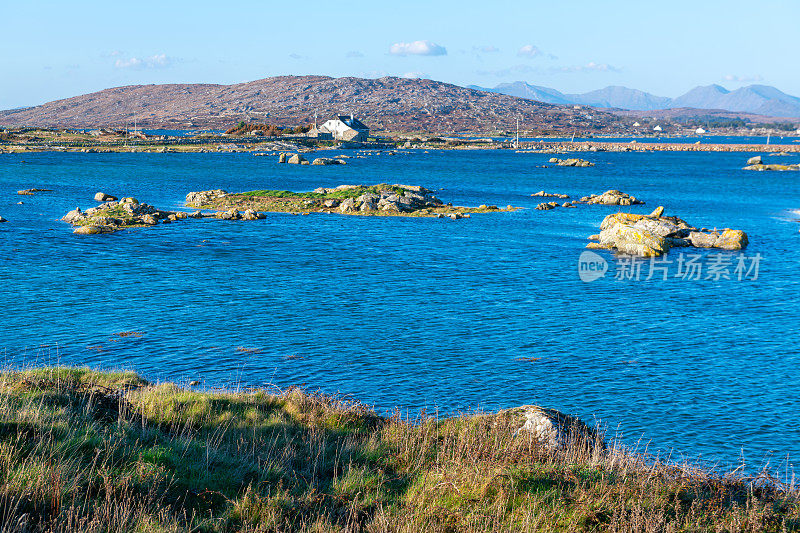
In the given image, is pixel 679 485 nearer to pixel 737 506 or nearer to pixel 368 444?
→ pixel 737 506

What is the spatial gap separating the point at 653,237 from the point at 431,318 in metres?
30.0

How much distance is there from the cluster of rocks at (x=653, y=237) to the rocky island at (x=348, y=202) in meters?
21.0

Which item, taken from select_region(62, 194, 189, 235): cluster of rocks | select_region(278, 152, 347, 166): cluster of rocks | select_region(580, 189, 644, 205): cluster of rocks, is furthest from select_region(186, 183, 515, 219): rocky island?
select_region(278, 152, 347, 166): cluster of rocks

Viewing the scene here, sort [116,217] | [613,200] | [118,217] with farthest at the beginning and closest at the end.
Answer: [613,200] → [118,217] → [116,217]

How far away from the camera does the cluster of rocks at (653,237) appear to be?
57031 mm

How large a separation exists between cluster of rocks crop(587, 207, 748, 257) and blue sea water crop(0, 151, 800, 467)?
2261 millimetres

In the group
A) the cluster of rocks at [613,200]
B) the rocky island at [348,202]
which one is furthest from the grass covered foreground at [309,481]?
the cluster of rocks at [613,200]

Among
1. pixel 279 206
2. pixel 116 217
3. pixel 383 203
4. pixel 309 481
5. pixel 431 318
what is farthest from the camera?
pixel 279 206

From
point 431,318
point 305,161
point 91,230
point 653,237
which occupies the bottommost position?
point 431,318

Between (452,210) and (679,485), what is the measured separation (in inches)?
2759

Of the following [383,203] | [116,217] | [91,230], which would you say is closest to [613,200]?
[383,203]

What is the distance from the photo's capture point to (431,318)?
35.7 meters

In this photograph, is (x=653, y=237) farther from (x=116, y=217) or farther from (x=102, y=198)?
(x=102, y=198)

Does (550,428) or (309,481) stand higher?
(309,481)
